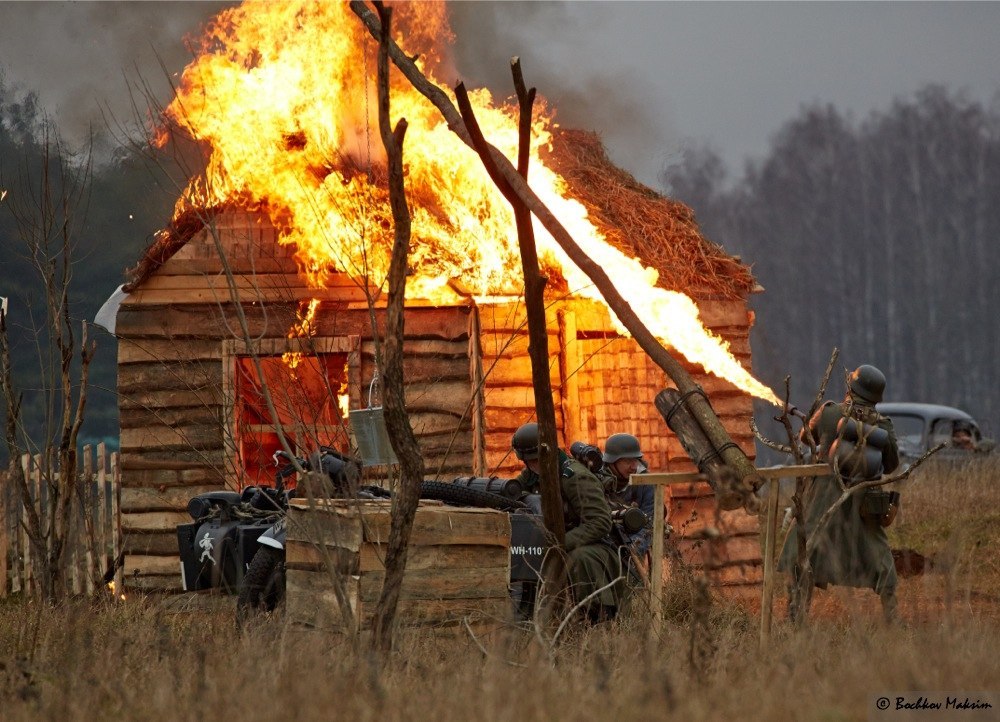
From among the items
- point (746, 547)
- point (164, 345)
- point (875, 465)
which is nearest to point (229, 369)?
point (164, 345)

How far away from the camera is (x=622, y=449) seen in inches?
406

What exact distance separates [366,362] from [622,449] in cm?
334

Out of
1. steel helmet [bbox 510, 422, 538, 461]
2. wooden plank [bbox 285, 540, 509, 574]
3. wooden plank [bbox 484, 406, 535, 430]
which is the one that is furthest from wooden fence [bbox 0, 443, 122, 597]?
wooden plank [bbox 285, 540, 509, 574]

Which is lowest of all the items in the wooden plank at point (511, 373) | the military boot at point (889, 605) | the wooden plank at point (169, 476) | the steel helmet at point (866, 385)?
the military boot at point (889, 605)

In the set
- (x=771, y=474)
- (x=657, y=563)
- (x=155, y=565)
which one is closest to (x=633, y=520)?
(x=657, y=563)

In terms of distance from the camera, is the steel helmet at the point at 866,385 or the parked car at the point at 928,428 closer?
the steel helmet at the point at 866,385

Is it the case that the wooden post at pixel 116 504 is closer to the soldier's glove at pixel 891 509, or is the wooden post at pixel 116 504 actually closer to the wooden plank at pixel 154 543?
the wooden plank at pixel 154 543

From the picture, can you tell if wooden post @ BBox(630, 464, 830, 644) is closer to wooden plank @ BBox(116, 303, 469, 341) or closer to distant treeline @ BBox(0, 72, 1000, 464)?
wooden plank @ BBox(116, 303, 469, 341)

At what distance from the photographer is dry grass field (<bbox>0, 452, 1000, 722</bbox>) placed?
17.1ft

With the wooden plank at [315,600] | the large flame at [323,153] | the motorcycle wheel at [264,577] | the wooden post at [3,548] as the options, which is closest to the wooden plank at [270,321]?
the large flame at [323,153]

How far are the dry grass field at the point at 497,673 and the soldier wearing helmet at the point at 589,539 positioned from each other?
47 cm

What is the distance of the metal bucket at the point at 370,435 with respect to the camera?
9.21 metres

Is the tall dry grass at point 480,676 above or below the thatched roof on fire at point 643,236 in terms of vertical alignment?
below

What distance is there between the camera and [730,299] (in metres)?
13.0
